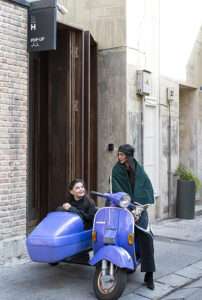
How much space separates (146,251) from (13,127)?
258 centimetres

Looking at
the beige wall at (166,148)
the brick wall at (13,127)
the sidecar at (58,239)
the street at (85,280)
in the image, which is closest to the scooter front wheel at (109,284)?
the street at (85,280)

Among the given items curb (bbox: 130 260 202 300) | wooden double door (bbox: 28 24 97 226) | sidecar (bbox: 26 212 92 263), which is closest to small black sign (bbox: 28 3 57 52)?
wooden double door (bbox: 28 24 97 226)

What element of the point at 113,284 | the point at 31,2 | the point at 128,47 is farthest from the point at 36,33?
the point at 113,284

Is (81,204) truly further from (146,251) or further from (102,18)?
(102,18)

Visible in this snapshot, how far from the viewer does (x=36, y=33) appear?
7.51m

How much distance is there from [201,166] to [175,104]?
251cm

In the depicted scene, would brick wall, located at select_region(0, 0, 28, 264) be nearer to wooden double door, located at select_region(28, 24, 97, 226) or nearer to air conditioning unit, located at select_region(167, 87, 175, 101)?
wooden double door, located at select_region(28, 24, 97, 226)

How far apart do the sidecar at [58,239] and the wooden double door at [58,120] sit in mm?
2780

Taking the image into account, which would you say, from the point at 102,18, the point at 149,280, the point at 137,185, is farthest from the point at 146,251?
the point at 102,18

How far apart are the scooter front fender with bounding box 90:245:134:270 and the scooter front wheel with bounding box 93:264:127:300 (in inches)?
4.2

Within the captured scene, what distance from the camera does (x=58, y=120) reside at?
9.17 meters

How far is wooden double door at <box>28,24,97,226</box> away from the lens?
9047 mm

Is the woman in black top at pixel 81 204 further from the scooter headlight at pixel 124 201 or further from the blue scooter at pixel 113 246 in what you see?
the scooter headlight at pixel 124 201

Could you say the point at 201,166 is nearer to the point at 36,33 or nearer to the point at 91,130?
the point at 91,130
